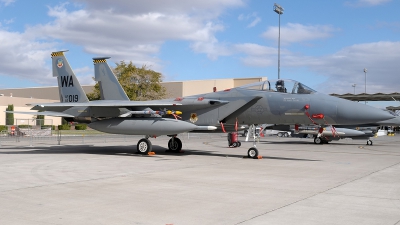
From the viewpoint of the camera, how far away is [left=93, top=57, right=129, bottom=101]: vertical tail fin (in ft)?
64.5

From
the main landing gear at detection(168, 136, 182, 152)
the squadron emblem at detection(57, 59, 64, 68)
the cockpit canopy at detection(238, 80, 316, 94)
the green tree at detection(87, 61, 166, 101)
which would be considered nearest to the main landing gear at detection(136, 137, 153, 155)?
the main landing gear at detection(168, 136, 182, 152)

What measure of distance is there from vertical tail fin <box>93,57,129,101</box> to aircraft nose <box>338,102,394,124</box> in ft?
33.9

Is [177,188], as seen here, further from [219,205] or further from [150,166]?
[150,166]

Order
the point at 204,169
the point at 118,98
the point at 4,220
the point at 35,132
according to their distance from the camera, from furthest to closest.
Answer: the point at 35,132 < the point at 118,98 < the point at 204,169 < the point at 4,220

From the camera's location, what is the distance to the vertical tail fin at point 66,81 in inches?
762

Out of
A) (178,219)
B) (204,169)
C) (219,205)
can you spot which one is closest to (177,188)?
(219,205)

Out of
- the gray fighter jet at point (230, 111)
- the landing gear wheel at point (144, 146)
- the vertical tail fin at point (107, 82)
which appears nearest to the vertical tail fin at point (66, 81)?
the vertical tail fin at point (107, 82)

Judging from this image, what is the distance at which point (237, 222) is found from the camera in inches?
219

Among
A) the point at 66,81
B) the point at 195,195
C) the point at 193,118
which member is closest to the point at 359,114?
the point at 193,118

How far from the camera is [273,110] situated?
587 inches

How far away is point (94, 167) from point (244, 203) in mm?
6355

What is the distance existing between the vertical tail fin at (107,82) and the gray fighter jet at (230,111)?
2.17 meters

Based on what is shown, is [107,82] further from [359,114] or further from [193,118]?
A: [359,114]

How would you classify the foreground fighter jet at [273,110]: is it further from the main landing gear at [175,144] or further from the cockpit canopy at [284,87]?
the main landing gear at [175,144]
